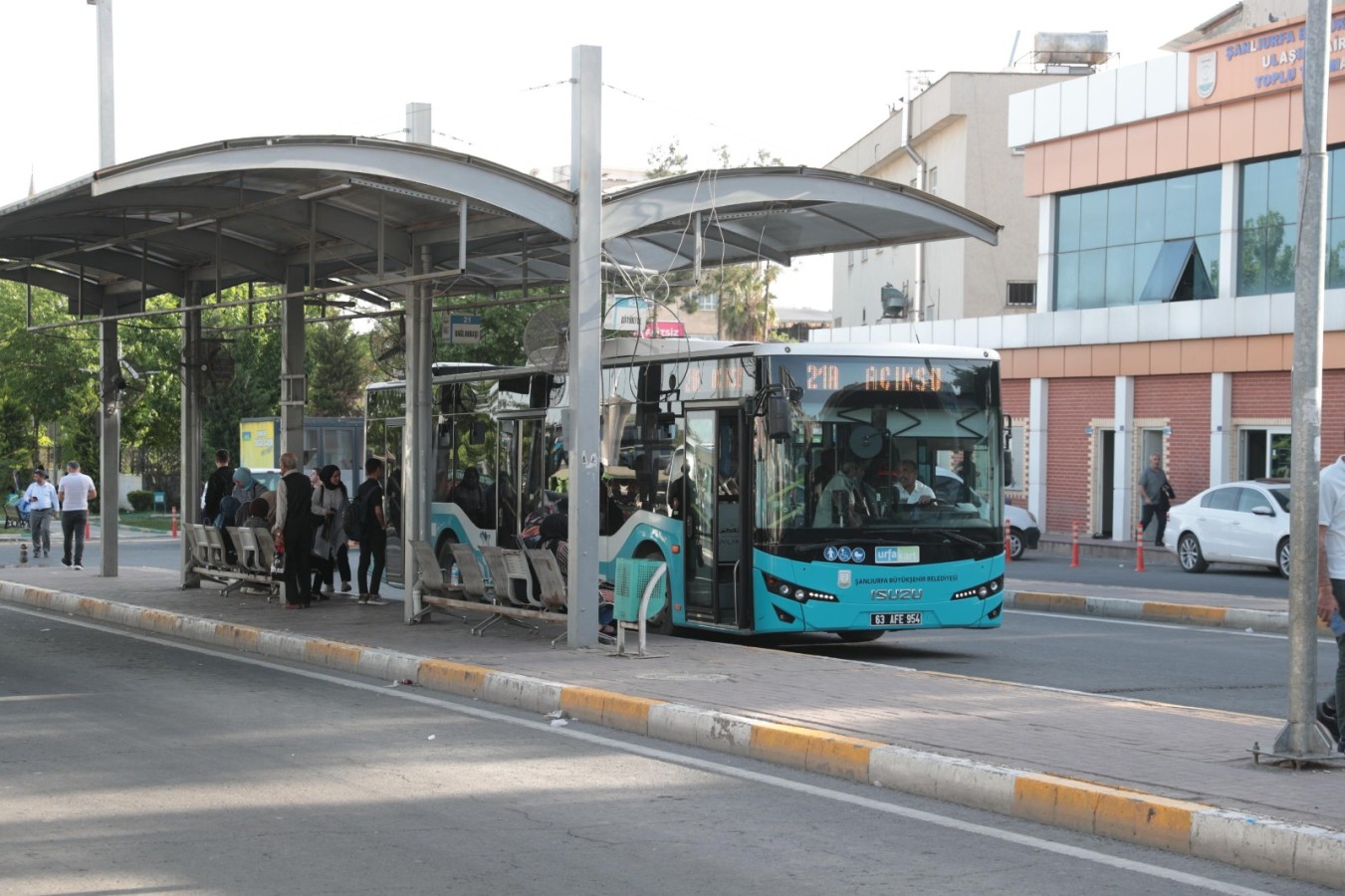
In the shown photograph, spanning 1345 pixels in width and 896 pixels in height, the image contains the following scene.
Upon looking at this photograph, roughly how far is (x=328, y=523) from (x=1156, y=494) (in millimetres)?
19061

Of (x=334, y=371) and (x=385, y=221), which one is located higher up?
(x=334, y=371)

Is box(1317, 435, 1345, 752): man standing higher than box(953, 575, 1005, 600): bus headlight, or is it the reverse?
box(1317, 435, 1345, 752): man standing

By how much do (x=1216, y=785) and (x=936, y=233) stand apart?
948 cm

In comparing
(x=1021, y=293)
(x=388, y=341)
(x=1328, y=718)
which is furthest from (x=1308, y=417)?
(x=1021, y=293)

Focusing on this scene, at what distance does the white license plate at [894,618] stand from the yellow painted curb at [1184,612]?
239 inches

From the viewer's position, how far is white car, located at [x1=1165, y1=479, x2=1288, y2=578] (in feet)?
86.6

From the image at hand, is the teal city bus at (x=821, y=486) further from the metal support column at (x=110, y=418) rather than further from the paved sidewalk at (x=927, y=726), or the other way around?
the metal support column at (x=110, y=418)

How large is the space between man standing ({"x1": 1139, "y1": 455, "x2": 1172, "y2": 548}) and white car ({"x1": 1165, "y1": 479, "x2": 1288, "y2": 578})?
13.5 ft

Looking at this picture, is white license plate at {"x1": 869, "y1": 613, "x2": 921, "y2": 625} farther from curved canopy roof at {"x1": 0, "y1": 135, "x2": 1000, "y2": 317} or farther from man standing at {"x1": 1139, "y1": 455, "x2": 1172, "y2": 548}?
man standing at {"x1": 1139, "y1": 455, "x2": 1172, "y2": 548}

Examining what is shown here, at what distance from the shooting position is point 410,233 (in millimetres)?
17500

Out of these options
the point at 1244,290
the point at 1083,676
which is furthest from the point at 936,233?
the point at 1244,290

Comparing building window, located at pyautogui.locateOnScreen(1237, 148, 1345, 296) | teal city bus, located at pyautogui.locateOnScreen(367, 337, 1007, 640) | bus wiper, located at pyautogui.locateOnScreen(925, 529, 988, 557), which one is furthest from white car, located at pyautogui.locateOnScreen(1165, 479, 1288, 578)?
bus wiper, located at pyautogui.locateOnScreen(925, 529, 988, 557)

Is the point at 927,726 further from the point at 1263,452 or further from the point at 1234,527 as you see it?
the point at 1263,452

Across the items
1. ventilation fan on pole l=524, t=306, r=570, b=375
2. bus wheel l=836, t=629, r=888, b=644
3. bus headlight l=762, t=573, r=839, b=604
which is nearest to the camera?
bus headlight l=762, t=573, r=839, b=604
